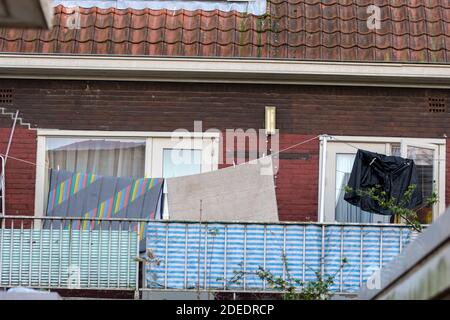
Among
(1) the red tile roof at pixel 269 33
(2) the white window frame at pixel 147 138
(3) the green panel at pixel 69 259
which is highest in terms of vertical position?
(1) the red tile roof at pixel 269 33

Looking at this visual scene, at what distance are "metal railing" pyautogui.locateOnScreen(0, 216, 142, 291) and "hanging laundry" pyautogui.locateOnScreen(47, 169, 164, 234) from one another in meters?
0.58

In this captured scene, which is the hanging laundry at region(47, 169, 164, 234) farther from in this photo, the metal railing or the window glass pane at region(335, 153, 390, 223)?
the window glass pane at region(335, 153, 390, 223)

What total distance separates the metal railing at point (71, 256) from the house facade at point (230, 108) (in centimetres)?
111

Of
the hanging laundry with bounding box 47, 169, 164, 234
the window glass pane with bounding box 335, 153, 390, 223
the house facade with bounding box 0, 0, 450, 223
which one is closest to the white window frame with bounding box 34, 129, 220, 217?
the house facade with bounding box 0, 0, 450, 223

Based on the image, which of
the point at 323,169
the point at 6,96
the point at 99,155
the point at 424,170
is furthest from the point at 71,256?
the point at 424,170

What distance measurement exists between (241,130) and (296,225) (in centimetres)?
186

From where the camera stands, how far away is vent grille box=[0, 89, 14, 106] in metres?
15.0

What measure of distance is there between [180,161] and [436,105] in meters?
3.45

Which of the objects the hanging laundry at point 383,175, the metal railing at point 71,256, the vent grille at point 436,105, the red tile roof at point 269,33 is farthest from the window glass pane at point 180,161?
the vent grille at point 436,105

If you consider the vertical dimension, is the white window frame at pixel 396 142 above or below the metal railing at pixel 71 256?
above

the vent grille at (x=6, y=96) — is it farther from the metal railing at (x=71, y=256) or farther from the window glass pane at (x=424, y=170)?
the window glass pane at (x=424, y=170)

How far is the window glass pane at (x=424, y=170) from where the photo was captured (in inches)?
584

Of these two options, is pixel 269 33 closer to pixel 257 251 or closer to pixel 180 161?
pixel 180 161

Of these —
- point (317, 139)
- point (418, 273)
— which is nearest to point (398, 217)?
point (317, 139)
